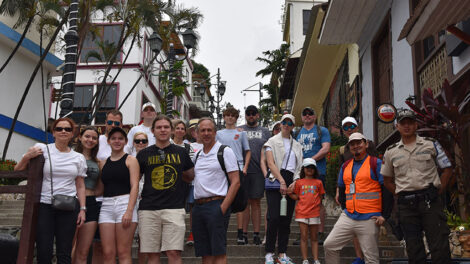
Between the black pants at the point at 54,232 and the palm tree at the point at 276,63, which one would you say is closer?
the black pants at the point at 54,232

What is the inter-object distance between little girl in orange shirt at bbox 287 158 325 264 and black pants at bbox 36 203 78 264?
284cm

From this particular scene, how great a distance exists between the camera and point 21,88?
19.5 m


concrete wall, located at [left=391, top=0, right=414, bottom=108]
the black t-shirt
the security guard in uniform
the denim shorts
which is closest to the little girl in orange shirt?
the security guard in uniform

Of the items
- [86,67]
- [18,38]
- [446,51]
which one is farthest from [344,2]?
[86,67]

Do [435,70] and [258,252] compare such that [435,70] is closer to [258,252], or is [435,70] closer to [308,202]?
[308,202]

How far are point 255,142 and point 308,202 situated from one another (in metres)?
1.51

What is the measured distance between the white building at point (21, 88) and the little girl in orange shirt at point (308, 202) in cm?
1458

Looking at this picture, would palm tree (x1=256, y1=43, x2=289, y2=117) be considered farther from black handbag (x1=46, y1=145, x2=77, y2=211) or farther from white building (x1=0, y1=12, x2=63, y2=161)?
black handbag (x1=46, y1=145, x2=77, y2=211)

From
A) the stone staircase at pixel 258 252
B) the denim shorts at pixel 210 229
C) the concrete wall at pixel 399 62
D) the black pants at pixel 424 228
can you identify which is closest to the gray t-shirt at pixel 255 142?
the stone staircase at pixel 258 252

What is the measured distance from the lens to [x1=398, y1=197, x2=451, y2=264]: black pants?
4.52m

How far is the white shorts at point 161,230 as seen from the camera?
476 cm

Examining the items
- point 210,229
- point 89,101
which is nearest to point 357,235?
point 210,229

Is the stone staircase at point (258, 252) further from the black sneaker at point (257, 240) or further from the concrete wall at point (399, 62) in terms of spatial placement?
the concrete wall at point (399, 62)

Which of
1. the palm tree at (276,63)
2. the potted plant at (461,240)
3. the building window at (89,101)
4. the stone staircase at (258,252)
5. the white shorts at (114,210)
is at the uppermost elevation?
the palm tree at (276,63)
